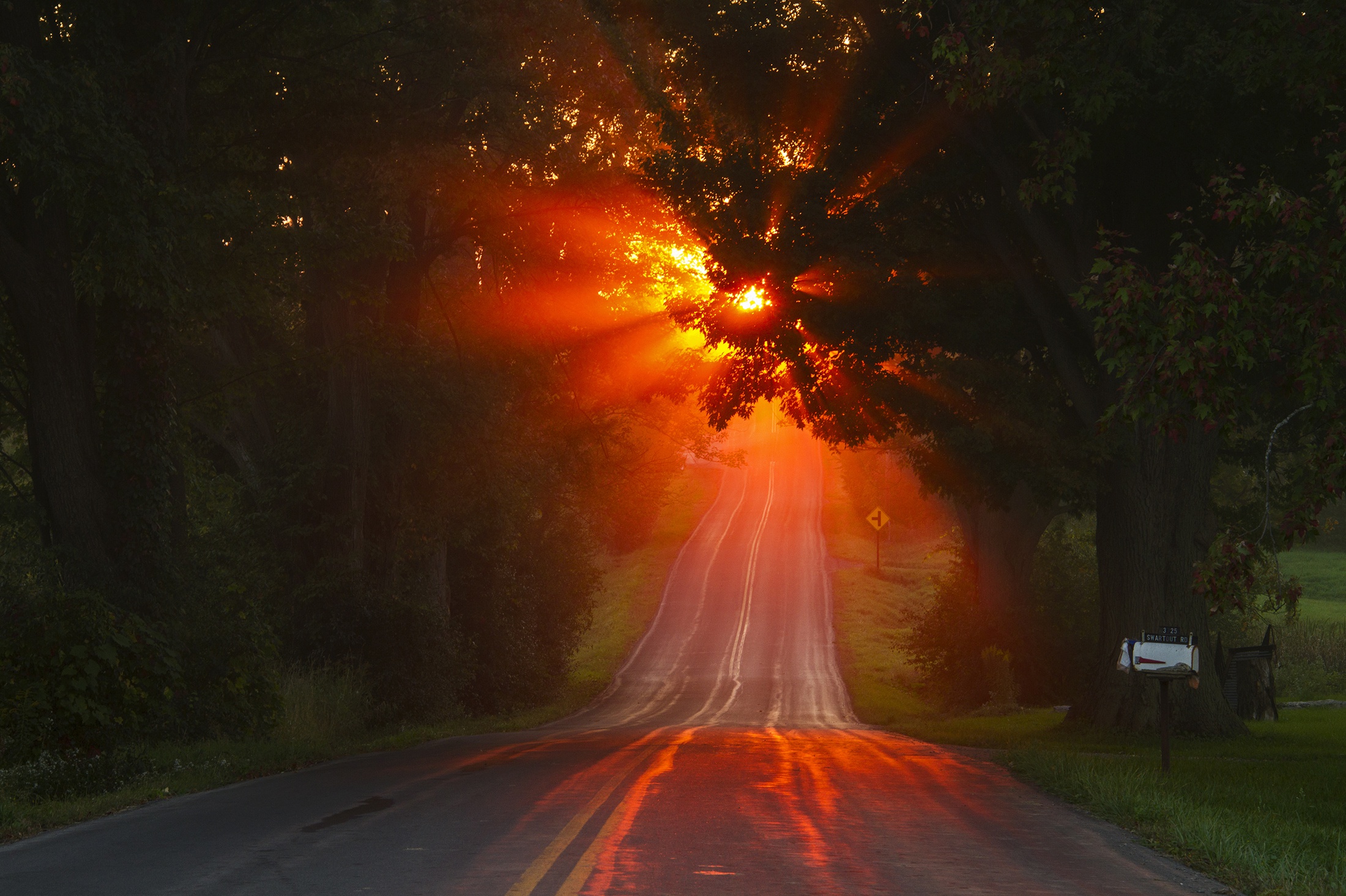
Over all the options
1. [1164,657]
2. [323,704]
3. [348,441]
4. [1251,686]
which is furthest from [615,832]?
[1251,686]

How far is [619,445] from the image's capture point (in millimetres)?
33656

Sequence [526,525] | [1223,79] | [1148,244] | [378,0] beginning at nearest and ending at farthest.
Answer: [1223,79] → [1148,244] → [378,0] → [526,525]

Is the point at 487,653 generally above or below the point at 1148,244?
below

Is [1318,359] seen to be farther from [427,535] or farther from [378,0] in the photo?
[427,535]

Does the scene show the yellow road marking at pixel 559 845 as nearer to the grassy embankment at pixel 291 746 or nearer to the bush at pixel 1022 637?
the grassy embankment at pixel 291 746

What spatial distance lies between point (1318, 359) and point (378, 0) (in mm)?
17648

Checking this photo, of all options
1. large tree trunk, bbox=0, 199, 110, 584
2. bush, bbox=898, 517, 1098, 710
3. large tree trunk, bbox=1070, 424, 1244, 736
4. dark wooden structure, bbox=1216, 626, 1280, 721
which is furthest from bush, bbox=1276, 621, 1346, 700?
large tree trunk, bbox=0, 199, 110, 584

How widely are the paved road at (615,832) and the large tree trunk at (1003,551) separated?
1505 centimetres

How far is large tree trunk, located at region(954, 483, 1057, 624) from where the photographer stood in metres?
32.6

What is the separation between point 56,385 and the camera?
1614 centimetres

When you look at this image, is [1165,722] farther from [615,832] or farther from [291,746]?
[291,746]

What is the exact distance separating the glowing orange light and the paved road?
254 inches

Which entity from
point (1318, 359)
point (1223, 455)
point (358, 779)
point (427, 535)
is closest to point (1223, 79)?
point (1318, 359)

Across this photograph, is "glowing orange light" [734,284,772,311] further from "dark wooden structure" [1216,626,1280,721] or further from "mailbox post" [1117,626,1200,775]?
"dark wooden structure" [1216,626,1280,721]
